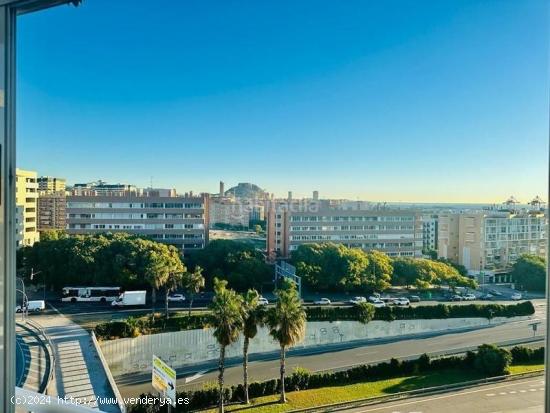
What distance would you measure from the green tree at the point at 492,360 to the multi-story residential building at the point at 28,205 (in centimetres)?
242

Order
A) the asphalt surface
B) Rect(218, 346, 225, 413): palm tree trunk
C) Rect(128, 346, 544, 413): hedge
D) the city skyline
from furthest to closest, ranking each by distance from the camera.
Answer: Rect(218, 346, 225, 413): palm tree trunk, Rect(128, 346, 544, 413): hedge, the city skyline, the asphalt surface

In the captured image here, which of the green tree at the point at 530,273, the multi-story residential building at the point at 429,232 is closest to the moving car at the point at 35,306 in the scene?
the multi-story residential building at the point at 429,232

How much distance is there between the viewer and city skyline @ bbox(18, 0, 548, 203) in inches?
74.7

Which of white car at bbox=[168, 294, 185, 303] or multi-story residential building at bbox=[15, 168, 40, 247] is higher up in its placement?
multi-story residential building at bbox=[15, 168, 40, 247]

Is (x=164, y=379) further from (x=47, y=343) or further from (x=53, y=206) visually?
(x=53, y=206)

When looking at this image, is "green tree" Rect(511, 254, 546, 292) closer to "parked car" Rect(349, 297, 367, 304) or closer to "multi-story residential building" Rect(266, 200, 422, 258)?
"multi-story residential building" Rect(266, 200, 422, 258)

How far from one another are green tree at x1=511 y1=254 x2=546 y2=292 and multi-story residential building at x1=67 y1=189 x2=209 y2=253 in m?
1.63

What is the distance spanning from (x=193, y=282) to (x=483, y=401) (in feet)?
5.25

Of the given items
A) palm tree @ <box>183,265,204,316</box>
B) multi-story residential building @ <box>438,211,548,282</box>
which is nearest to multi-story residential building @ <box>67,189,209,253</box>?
palm tree @ <box>183,265,204,316</box>

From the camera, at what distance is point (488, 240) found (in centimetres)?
202

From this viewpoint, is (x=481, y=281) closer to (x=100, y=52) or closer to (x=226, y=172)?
(x=226, y=172)

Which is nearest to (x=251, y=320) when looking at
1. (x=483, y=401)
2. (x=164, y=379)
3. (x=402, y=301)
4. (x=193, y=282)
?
(x=193, y=282)

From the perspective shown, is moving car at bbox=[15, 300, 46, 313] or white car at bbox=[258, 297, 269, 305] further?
moving car at bbox=[15, 300, 46, 313]

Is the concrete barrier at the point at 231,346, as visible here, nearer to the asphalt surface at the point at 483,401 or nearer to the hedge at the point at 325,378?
the hedge at the point at 325,378
